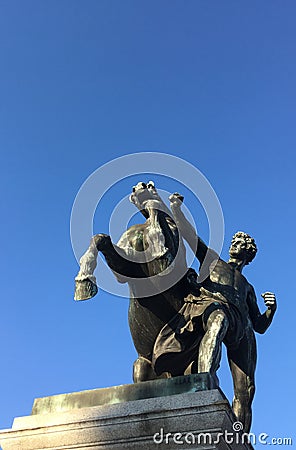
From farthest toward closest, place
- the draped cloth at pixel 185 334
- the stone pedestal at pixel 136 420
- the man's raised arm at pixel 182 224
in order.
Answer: the man's raised arm at pixel 182 224
the draped cloth at pixel 185 334
the stone pedestal at pixel 136 420

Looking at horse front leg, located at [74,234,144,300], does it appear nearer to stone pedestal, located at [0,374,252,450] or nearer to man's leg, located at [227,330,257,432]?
stone pedestal, located at [0,374,252,450]

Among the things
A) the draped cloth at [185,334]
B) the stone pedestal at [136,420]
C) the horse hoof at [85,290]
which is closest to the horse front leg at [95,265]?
the horse hoof at [85,290]

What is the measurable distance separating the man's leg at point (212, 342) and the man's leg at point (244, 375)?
1.17 meters

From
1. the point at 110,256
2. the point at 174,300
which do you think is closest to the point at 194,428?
the point at 174,300

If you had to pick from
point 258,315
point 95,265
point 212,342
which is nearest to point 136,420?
point 212,342

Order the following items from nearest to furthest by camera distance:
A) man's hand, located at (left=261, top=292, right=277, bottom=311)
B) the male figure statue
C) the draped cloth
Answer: the male figure statue, the draped cloth, man's hand, located at (left=261, top=292, right=277, bottom=311)

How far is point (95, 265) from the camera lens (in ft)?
23.8

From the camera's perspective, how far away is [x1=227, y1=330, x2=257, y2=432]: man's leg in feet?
27.0

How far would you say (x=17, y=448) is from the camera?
20.5 ft

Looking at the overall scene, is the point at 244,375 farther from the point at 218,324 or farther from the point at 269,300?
the point at 218,324

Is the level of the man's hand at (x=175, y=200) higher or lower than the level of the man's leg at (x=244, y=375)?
higher

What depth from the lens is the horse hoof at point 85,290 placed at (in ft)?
22.4

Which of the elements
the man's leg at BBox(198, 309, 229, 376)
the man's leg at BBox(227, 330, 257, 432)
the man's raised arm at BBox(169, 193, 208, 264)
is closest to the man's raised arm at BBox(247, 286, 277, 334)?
the man's leg at BBox(227, 330, 257, 432)

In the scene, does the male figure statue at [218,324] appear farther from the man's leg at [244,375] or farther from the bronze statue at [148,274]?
the bronze statue at [148,274]
